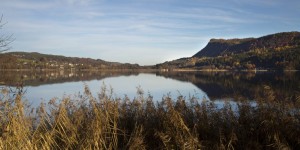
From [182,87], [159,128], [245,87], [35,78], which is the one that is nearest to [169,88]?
[182,87]

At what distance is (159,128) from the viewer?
27.9ft

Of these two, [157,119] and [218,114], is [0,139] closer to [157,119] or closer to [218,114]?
[157,119]

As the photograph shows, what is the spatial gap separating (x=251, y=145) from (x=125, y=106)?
4806 millimetres

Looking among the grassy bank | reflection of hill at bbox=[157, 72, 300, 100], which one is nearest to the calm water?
reflection of hill at bbox=[157, 72, 300, 100]

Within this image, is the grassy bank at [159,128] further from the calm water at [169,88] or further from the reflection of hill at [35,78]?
the reflection of hill at [35,78]

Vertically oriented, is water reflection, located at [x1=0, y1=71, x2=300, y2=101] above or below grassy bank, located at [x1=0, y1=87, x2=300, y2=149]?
below

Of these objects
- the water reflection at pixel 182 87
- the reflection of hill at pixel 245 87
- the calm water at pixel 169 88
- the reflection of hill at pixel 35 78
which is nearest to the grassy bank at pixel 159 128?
the calm water at pixel 169 88

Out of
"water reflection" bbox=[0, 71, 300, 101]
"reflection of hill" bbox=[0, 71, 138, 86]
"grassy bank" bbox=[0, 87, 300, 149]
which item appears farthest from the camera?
"water reflection" bbox=[0, 71, 300, 101]

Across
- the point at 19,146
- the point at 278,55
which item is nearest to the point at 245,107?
the point at 19,146

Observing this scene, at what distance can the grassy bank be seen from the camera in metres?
6.20

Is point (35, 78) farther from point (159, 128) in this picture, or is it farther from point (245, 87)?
point (159, 128)

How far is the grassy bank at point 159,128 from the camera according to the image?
6.20 m

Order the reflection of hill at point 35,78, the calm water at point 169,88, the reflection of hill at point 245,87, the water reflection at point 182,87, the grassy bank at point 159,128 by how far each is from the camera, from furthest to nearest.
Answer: the reflection of hill at point 245,87 → the water reflection at point 182,87 → the calm water at point 169,88 → the reflection of hill at point 35,78 → the grassy bank at point 159,128

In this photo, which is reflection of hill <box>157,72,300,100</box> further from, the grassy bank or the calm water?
the grassy bank
